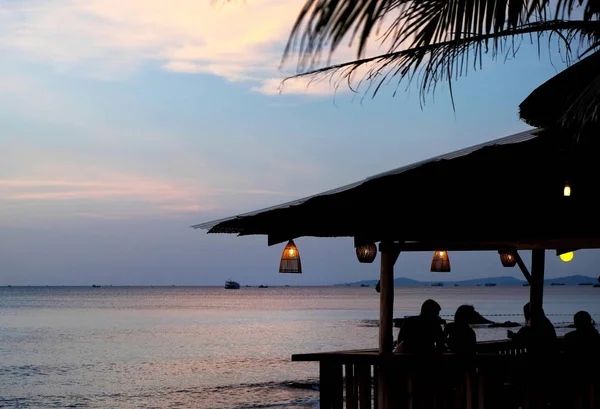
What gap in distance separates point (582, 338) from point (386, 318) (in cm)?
202

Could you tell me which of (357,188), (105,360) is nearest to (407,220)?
(357,188)

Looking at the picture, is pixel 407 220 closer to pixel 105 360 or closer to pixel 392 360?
pixel 392 360

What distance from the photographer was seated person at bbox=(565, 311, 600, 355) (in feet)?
27.3

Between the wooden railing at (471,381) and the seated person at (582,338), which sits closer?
the wooden railing at (471,381)

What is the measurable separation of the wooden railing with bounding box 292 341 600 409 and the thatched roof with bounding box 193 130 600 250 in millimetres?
1089

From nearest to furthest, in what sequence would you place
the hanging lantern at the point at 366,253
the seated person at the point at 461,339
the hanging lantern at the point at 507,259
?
the seated person at the point at 461,339 < the hanging lantern at the point at 366,253 < the hanging lantern at the point at 507,259

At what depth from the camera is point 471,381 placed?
7695 millimetres

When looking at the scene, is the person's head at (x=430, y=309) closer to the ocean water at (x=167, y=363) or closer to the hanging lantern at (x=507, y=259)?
the hanging lantern at (x=507, y=259)

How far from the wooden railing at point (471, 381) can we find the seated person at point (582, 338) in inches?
23.0

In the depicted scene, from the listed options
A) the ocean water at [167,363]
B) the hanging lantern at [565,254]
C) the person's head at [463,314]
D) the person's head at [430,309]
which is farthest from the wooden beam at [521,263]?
the ocean water at [167,363]

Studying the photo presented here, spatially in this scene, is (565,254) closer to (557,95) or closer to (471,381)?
(471,381)

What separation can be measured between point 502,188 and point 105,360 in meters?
36.2

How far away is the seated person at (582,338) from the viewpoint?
832 cm

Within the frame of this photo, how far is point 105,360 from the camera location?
41.0m
